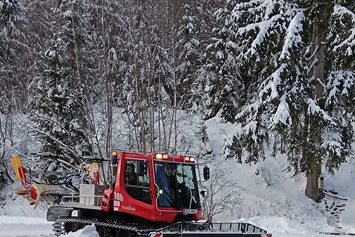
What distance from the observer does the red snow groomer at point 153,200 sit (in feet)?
36.3

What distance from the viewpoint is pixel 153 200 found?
11.3 metres

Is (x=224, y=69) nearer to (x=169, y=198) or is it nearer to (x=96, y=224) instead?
(x=96, y=224)

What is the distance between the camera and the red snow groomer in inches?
436

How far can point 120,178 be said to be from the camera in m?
11.7

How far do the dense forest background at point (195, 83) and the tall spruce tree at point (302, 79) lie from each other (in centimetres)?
4

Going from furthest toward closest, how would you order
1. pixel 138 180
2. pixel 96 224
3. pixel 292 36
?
pixel 292 36, pixel 96 224, pixel 138 180

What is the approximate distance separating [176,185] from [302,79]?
1012cm


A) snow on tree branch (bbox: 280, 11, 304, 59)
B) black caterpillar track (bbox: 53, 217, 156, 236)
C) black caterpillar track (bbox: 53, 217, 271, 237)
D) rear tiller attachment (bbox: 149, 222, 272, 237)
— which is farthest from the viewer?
snow on tree branch (bbox: 280, 11, 304, 59)

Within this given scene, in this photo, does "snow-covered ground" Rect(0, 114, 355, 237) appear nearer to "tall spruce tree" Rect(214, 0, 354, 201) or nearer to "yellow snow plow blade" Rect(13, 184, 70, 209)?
"tall spruce tree" Rect(214, 0, 354, 201)

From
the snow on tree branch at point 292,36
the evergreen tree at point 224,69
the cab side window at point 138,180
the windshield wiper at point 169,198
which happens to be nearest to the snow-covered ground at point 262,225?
the cab side window at point 138,180

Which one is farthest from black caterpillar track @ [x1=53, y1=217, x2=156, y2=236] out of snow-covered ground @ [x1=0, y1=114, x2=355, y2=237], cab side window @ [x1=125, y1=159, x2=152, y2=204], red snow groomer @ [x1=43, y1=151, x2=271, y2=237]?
snow-covered ground @ [x1=0, y1=114, x2=355, y2=237]

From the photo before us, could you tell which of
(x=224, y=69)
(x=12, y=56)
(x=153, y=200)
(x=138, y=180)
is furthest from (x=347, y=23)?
(x=12, y=56)

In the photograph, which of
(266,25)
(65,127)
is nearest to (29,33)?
(65,127)

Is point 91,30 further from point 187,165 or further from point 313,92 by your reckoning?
point 187,165
